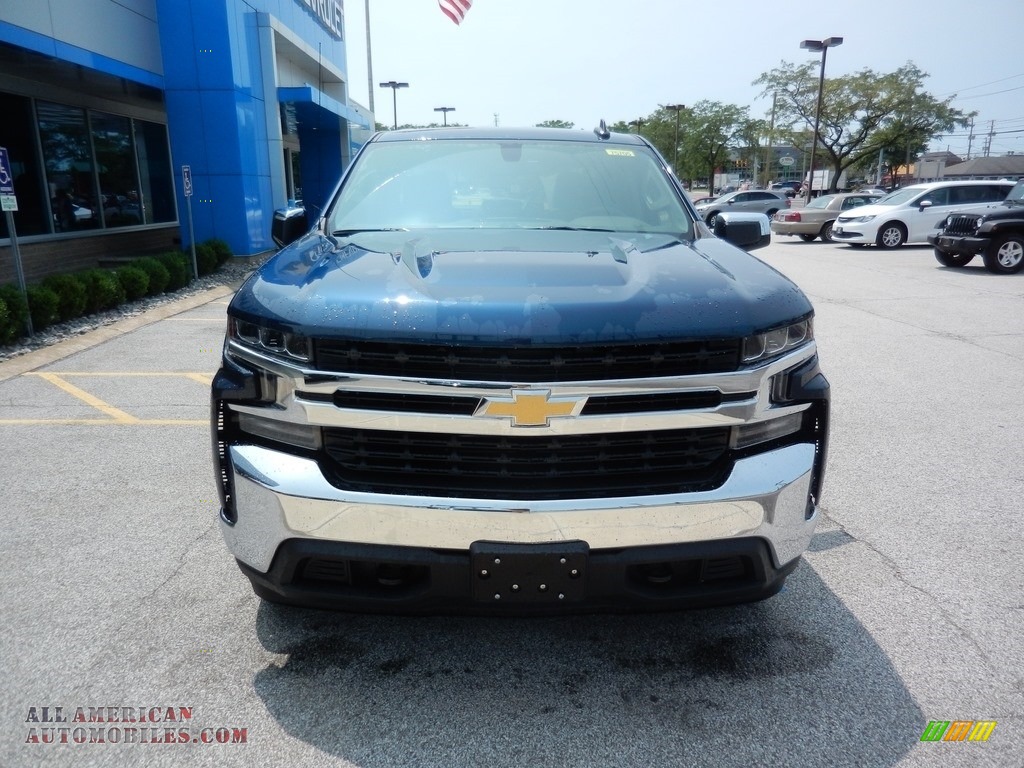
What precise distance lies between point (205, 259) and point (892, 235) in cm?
1731

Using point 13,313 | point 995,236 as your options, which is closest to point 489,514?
point 13,313

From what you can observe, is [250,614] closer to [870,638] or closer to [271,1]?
[870,638]

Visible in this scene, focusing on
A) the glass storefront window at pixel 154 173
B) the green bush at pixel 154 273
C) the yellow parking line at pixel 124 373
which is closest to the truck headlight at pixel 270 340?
the yellow parking line at pixel 124 373

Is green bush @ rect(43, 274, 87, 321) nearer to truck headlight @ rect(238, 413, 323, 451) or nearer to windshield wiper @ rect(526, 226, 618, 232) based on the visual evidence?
windshield wiper @ rect(526, 226, 618, 232)

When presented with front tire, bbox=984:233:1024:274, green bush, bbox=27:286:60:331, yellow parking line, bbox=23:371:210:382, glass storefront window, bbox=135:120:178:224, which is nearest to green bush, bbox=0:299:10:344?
green bush, bbox=27:286:60:331

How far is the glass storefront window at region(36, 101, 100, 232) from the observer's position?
13.8 meters

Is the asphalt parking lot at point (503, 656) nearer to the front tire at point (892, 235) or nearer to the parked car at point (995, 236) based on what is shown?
the parked car at point (995, 236)

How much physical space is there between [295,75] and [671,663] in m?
23.6

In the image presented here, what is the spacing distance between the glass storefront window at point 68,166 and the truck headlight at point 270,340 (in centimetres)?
1417

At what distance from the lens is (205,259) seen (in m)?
14.1

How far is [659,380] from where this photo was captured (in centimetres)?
210

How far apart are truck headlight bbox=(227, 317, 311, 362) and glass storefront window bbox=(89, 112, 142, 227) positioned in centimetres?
1571

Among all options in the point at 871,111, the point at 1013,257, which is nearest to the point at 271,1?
the point at 1013,257

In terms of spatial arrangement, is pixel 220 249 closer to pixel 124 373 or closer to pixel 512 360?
pixel 124 373
